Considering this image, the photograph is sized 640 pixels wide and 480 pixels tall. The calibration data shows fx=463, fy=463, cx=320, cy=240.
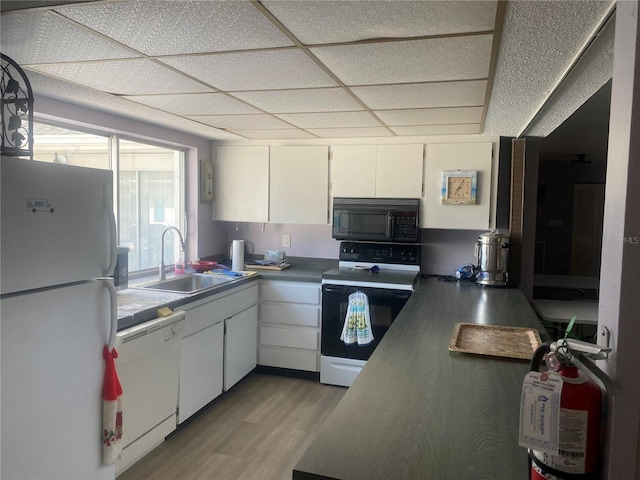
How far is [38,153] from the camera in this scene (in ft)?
8.93

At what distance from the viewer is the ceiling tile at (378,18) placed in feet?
4.44

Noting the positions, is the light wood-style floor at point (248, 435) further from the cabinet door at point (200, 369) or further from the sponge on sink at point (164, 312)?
the sponge on sink at point (164, 312)

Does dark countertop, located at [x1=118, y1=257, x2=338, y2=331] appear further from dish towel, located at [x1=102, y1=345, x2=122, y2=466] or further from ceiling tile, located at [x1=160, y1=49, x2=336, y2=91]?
ceiling tile, located at [x1=160, y1=49, x2=336, y2=91]

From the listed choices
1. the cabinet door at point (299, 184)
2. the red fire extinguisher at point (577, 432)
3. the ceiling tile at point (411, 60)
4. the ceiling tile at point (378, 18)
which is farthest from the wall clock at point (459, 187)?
the red fire extinguisher at point (577, 432)

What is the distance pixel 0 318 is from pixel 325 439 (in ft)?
3.81

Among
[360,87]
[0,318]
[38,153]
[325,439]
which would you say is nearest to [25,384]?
[0,318]

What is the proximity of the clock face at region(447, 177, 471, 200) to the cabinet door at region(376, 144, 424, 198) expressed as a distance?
0.23m

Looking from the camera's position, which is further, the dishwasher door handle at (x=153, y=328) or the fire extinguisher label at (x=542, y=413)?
the dishwasher door handle at (x=153, y=328)

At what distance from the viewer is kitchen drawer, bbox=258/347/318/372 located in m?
3.82

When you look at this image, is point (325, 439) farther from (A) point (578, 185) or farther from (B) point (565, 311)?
(A) point (578, 185)

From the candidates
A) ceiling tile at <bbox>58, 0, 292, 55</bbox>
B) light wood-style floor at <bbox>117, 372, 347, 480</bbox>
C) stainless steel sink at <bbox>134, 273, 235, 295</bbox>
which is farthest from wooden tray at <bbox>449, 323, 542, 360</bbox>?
stainless steel sink at <bbox>134, 273, 235, 295</bbox>

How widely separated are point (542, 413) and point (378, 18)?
1194mm

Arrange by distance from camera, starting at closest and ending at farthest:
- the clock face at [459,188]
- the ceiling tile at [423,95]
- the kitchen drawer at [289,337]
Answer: the ceiling tile at [423,95] < the clock face at [459,188] < the kitchen drawer at [289,337]

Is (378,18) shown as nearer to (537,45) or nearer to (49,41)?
(537,45)
